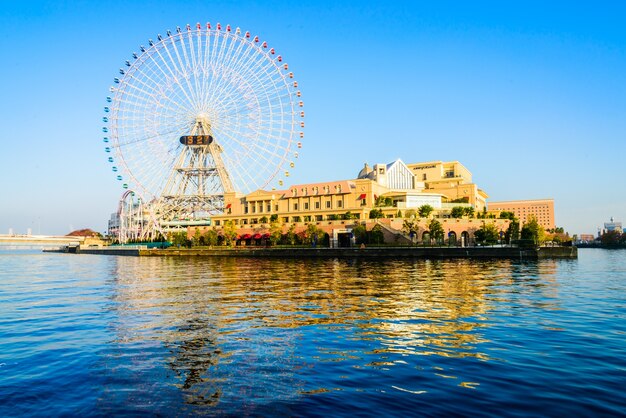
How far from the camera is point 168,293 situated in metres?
36.8

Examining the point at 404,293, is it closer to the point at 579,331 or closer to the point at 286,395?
the point at 579,331

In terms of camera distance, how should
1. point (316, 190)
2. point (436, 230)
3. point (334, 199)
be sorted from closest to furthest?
point (436, 230), point (334, 199), point (316, 190)

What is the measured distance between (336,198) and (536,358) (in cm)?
10777

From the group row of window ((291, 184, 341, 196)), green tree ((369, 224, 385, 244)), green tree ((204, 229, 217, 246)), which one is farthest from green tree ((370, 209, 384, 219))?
green tree ((204, 229, 217, 246))

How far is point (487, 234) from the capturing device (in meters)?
106

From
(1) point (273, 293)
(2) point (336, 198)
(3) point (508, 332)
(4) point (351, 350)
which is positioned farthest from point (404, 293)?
(2) point (336, 198)

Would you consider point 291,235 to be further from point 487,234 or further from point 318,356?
point 318,356

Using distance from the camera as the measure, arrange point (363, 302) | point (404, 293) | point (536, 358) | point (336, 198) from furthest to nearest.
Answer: point (336, 198), point (404, 293), point (363, 302), point (536, 358)

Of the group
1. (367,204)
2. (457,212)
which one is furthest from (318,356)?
(457,212)

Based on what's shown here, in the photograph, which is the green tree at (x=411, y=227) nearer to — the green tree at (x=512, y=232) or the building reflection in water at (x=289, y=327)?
the green tree at (x=512, y=232)

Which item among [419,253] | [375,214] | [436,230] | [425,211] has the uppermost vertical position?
[425,211]

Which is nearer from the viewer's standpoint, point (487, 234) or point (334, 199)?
point (487, 234)

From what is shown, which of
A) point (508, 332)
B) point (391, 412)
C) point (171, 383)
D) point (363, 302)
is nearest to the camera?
point (391, 412)

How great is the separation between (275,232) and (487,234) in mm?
50706
